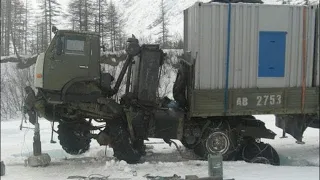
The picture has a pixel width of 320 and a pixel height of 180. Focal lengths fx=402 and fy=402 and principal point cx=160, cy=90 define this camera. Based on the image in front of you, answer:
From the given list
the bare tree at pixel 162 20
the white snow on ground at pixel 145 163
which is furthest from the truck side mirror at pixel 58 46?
the bare tree at pixel 162 20

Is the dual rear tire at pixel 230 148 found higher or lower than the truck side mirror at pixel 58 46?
lower

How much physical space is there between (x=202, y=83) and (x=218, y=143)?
1333 millimetres

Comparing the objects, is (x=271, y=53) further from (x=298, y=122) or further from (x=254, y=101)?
(x=298, y=122)

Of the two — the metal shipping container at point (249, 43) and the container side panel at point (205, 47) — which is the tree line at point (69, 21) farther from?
the metal shipping container at point (249, 43)

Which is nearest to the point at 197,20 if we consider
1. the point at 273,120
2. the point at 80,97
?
the point at 80,97

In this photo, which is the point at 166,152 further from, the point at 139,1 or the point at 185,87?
the point at 139,1

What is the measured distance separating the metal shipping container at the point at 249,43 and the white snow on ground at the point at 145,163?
1119 millimetres

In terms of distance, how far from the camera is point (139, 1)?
18.4 feet

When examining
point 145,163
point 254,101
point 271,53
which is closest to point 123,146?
point 145,163

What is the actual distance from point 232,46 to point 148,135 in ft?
7.77

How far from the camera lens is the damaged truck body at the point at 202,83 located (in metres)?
7.53

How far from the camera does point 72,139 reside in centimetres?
864

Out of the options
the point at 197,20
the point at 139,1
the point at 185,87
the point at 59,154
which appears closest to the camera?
the point at 139,1

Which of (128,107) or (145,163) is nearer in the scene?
(145,163)
